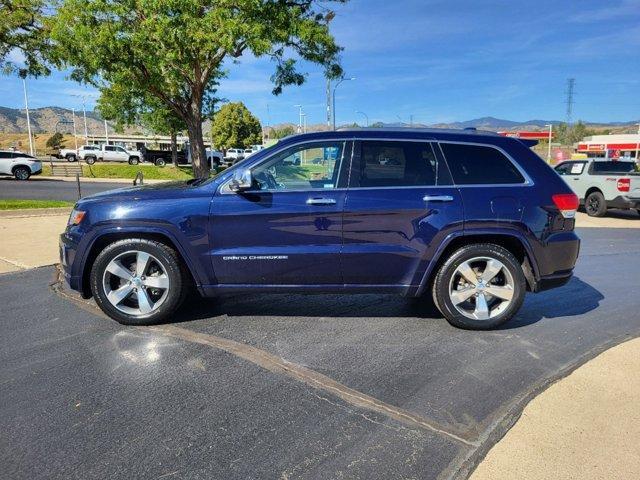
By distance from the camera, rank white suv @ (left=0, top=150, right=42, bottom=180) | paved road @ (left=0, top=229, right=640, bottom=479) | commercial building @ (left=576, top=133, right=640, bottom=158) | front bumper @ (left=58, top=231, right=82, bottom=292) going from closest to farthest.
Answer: paved road @ (left=0, top=229, right=640, bottom=479) < front bumper @ (left=58, top=231, right=82, bottom=292) < white suv @ (left=0, top=150, right=42, bottom=180) < commercial building @ (left=576, top=133, right=640, bottom=158)

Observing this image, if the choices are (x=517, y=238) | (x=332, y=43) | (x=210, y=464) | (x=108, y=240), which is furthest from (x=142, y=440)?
(x=332, y=43)

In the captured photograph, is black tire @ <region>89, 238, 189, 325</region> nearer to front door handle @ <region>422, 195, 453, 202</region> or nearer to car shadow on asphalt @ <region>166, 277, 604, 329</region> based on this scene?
car shadow on asphalt @ <region>166, 277, 604, 329</region>

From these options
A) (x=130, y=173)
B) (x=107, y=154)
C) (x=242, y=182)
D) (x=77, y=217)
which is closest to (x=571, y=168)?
(x=242, y=182)

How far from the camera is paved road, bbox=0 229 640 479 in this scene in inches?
98.6

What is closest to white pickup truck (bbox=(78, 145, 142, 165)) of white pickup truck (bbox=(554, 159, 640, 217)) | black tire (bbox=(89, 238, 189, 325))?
white pickup truck (bbox=(554, 159, 640, 217))

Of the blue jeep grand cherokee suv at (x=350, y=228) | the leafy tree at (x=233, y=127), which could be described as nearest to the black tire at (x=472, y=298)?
the blue jeep grand cherokee suv at (x=350, y=228)

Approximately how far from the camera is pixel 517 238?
4203 millimetres

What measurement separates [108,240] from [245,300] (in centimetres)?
154

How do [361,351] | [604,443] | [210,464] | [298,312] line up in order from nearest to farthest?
[210,464], [604,443], [361,351], [298,312]

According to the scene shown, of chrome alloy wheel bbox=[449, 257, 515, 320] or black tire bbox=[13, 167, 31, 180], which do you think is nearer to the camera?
chrome alloy wheel bbox=[449, 257, 515, 320]

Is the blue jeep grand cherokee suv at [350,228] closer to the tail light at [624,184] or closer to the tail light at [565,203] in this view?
the tail light at [565,203]

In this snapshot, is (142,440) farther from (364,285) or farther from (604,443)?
(604,443)

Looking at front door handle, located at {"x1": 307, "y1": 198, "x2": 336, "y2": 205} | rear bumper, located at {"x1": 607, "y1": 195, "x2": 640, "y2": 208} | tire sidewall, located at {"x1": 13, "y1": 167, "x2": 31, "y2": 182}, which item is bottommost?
rear bumper, located at {"x1": 607, "y1": 195, "x2": 640, "y2": 208}

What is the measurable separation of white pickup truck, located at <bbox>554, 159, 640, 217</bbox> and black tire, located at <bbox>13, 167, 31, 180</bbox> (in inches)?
1085
